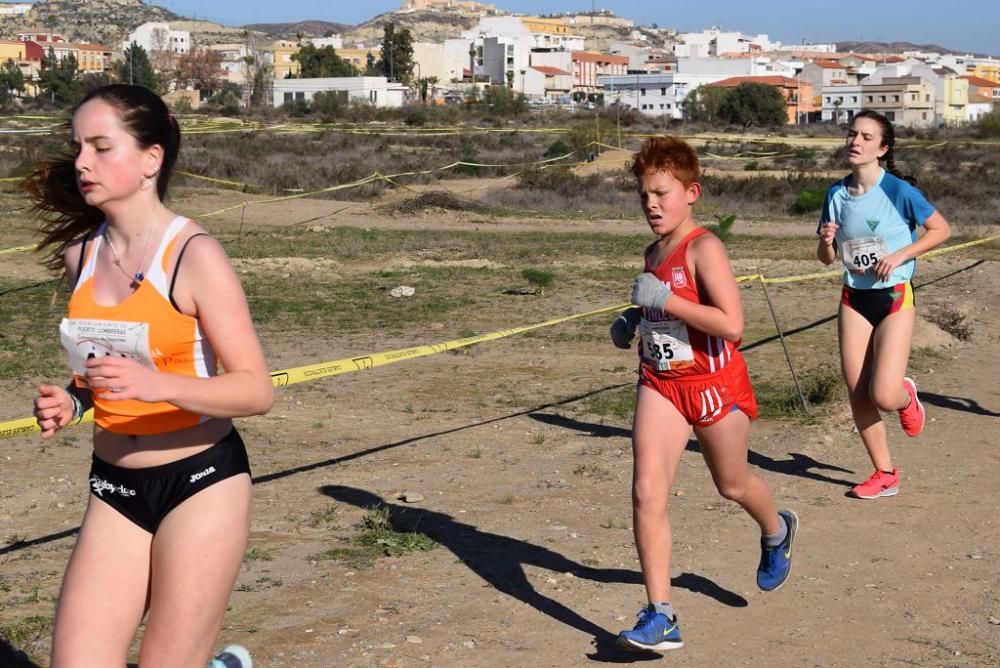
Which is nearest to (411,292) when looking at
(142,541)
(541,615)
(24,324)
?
(24,324)

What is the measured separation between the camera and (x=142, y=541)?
128 inches

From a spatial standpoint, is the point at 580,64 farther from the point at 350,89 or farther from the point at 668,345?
the point at 668,345

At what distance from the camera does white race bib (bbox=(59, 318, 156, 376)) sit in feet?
10.3

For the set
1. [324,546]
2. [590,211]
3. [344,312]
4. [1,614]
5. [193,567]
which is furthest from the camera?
[590,211]

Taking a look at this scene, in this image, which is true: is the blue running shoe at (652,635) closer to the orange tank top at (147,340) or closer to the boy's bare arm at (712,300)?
the boy's bare arm at (712,300)

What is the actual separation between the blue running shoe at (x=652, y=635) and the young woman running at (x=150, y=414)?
181 centimetres

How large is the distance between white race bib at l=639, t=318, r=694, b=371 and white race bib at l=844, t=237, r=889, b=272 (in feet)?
7.70

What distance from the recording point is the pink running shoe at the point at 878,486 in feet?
23.2

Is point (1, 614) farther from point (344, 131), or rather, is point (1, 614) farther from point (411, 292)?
point (344, 131)

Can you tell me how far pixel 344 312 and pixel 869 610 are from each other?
354 inches

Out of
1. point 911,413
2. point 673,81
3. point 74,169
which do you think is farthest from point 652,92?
point 74,169

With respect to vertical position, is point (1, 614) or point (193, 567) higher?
point (193, 567)

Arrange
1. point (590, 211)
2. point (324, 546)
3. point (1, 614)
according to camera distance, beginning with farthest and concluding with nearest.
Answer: point (590, 211) < point (324, 546) < point (1, 614)

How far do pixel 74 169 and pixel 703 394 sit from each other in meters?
2.32
